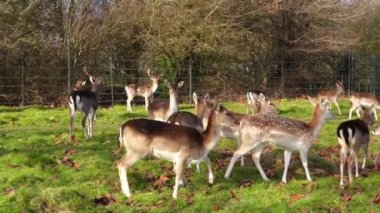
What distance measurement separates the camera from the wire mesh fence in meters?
21.3

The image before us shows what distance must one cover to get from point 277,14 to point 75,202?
19711 mm

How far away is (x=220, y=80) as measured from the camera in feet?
82.3

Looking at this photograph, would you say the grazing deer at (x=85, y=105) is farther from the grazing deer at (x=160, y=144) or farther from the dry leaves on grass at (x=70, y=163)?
the grazing deer at (x=160, y=144)

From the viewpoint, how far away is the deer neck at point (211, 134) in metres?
8.77

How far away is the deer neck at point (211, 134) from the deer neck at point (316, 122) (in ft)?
5.42

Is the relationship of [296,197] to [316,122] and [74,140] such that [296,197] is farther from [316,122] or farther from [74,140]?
[74,140]

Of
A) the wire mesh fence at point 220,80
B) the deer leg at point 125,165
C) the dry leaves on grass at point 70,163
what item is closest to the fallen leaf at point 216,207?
the deer leg at point 125,165

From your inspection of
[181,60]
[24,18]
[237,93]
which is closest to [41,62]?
[24,18]

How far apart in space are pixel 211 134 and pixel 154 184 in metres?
1.23

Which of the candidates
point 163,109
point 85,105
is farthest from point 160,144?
point 85,105

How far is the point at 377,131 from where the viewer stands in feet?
34.4

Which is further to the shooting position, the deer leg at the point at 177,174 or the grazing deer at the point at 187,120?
the grazing deer at the point at 187,120

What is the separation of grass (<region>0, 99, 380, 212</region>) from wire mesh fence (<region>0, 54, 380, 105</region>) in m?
9.13

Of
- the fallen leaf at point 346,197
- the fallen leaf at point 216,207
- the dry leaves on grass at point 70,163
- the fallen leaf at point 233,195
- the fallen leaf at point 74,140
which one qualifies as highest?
the fallen leaf at point 74,140
